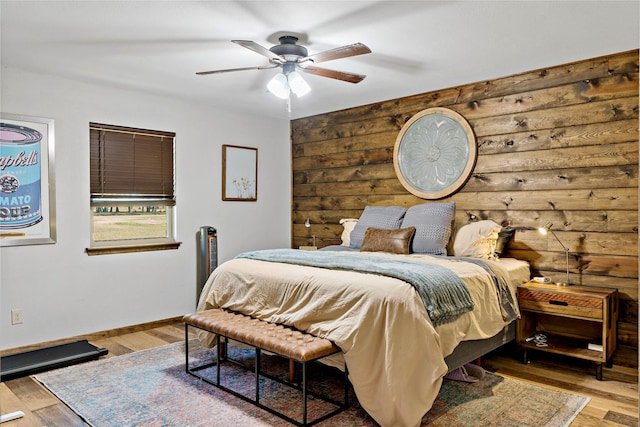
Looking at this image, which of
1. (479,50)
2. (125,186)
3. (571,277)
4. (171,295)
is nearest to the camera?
(479,50)

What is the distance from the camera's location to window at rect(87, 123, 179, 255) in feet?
13.7

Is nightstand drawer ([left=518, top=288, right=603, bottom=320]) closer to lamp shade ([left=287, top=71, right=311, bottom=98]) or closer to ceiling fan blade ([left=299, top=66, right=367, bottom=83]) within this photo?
ceiling fan blade ([left=299, top=66, right=367, bottom=83])

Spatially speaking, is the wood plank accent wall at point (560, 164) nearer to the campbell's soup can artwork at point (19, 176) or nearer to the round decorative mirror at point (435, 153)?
the round decorative mirror at point (435, 153)

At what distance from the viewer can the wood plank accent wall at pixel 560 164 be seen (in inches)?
133

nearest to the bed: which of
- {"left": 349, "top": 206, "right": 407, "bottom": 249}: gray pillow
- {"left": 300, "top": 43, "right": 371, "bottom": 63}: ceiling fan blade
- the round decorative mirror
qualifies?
{"left": 349, "top": 206, "right": 407, "bottom": 249}: gray pillow

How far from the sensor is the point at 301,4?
8.49 feet

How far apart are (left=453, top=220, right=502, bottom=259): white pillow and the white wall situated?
102 inches

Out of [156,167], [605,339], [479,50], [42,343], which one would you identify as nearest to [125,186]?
[156,167]

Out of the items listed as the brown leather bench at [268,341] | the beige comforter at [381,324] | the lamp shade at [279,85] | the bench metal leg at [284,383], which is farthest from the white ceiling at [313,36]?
the bench metal leg at [284,383]

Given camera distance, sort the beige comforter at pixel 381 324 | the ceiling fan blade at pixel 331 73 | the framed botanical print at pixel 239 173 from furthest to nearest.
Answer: the framed botanical print at pixel 239 173 < the ceiling fan blade at pixel 331 73 < the beige comforter at pixel 381 324

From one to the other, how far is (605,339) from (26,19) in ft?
13.7

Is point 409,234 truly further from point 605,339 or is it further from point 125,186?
point 125,186

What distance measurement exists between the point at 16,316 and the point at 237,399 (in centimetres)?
213

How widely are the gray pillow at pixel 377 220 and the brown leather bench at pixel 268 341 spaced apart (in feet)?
4.98
